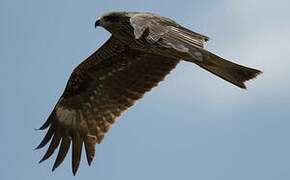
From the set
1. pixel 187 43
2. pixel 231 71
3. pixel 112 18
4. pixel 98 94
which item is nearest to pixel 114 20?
pixel 112 18

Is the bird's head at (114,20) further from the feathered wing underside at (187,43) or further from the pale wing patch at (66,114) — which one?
the pale wing patch at (66,114)

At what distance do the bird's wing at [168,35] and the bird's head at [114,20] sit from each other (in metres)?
0.99

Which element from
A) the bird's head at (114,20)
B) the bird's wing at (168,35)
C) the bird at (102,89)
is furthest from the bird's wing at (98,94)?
the bird's wing at (168,35)

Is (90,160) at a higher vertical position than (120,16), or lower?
lower

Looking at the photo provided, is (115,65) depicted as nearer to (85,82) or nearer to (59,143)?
(85,82)

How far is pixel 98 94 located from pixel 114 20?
6.27 feet

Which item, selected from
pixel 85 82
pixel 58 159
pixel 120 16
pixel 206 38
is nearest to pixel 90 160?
pixel 58 159

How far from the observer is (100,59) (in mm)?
12844

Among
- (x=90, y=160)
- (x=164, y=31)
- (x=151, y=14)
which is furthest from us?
(x=90, y=160)

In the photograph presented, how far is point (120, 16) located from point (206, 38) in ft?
5.79

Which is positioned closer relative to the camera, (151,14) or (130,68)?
(151,14)

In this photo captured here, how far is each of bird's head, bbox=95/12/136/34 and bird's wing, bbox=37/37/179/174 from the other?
2.03ft

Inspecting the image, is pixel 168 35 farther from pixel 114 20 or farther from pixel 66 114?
pixel 66 114

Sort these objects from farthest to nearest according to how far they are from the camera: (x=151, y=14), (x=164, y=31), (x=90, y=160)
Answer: (x=90, y=160), (x=151, y=14), (x=164, y=31)
